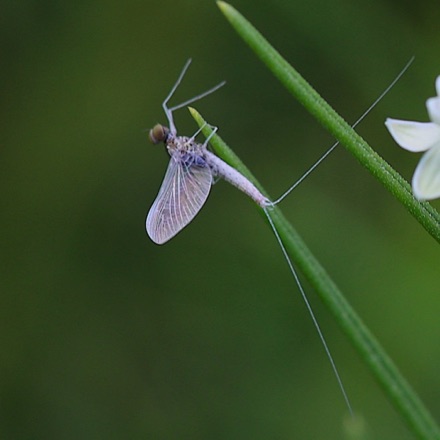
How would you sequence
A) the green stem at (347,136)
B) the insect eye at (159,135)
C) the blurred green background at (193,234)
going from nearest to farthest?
the green stem at (347,136), the insect eye at (159,135), the blurred green background at (193,234)

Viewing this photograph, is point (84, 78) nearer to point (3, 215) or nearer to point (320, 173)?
point (3, 215)

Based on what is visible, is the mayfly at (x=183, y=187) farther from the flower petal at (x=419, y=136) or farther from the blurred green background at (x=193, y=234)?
the blurred green background at (x=193, y=234)

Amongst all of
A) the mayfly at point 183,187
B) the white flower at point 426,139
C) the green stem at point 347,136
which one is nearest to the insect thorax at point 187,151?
the mayfly at point 183,187

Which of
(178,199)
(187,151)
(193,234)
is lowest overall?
(193,234)

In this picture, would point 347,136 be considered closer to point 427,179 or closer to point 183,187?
point 427,179

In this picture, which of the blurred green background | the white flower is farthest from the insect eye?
the blurred green background

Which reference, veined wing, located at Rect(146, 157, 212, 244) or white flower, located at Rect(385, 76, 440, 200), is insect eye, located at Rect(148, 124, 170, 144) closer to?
veined wing, located at Rect(146, 157, 212, 244)

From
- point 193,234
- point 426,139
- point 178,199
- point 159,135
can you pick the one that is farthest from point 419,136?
point 193,234

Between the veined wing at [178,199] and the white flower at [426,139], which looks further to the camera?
the veined wing at [178,199]
